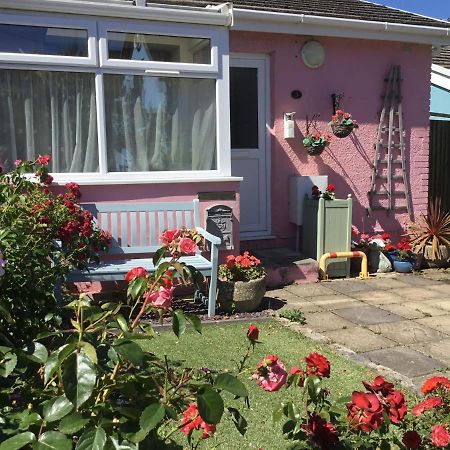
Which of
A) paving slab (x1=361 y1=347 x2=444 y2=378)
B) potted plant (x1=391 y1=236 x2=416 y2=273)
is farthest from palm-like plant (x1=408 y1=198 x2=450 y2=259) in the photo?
paving slab (x1=361 y1=347 x2=444 y2=378)

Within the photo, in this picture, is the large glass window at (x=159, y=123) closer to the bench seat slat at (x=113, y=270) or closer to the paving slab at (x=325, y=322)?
the bench seat slat at (x=113, y=270)

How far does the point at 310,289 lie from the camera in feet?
21.1

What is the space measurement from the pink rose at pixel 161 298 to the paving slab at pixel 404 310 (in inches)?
166

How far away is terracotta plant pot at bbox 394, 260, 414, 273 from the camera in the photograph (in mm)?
7418

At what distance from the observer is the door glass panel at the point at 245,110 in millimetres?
7461

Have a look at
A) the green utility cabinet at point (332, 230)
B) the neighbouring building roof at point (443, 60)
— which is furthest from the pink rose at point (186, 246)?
the neighbouring building roof at point (443, 60)

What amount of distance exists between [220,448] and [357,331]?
244 centimetres

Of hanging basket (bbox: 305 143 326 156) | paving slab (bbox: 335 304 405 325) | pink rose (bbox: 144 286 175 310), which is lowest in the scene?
paving slab (bbox: 335 304 405 325)

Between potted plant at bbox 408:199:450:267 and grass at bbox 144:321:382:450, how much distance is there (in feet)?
11.9

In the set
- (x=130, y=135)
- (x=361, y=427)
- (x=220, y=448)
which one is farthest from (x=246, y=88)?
(x=361, y=427)

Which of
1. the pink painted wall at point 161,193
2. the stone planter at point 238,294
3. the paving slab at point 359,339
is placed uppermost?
the pink painted wall at point 161,193

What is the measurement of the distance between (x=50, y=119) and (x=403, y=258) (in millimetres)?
5023

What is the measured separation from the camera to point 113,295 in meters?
5.54

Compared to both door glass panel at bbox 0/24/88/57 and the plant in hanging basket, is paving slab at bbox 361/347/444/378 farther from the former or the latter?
door glass panel at bbox 0/24/88/57
